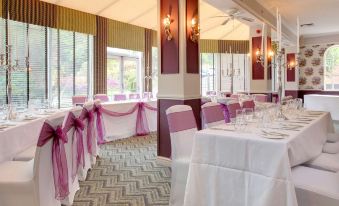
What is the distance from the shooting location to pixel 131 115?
21.8 ft

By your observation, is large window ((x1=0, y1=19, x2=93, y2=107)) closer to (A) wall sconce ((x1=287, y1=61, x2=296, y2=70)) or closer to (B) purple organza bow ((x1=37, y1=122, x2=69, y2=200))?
(B) purple organza bow ((x1=37, y1=122, x2=69, y2=200))

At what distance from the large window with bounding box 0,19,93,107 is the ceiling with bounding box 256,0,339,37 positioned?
4839mm

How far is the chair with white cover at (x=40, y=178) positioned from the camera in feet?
7.55

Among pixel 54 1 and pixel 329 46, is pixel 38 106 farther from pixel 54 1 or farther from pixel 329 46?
pixel 329 46

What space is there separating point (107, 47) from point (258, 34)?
4424 mm

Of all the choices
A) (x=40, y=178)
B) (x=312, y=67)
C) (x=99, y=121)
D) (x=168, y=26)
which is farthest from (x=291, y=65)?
(x=40, y=178)

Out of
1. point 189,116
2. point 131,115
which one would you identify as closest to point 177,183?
point 189,116

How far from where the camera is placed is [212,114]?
3.62m

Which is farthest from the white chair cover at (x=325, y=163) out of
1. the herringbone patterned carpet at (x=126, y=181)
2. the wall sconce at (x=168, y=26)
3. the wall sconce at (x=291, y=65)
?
the wall sconce at (x=291, y=65)

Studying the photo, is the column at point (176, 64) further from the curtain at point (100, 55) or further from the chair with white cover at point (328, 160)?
the curtain at point (100, 55)

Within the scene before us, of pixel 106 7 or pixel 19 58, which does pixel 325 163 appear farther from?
pixel 106 7

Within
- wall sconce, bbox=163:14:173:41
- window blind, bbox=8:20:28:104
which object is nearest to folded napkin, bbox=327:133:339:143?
wall sconce, bbox=163:14:173:41

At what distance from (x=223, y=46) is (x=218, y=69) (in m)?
0.92

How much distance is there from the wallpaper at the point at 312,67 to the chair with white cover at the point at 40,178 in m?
12.0
